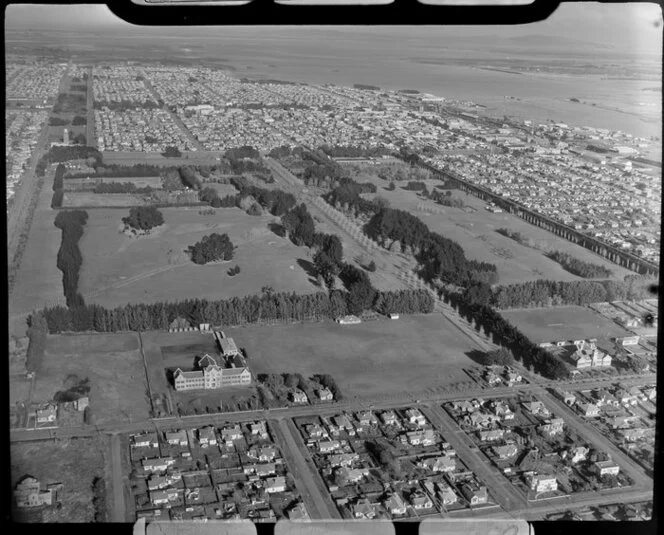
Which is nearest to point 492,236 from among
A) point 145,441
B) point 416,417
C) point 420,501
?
point 416,417

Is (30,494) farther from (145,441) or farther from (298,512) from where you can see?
(145,441)

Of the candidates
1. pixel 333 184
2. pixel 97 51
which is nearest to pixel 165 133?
pixel 333 184

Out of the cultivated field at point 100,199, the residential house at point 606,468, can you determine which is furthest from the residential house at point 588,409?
the cultivated field at point 100,199

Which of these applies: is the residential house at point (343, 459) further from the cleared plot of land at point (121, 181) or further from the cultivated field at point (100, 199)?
the cleared plot of land at point (121, 181)

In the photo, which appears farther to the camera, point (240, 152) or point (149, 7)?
point (240, 152)

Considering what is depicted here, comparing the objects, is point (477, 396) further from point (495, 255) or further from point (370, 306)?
point (495, 255)

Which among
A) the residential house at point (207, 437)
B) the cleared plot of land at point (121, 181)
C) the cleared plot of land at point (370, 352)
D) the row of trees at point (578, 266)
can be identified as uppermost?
the cleared plot of land at point (121, 181)
